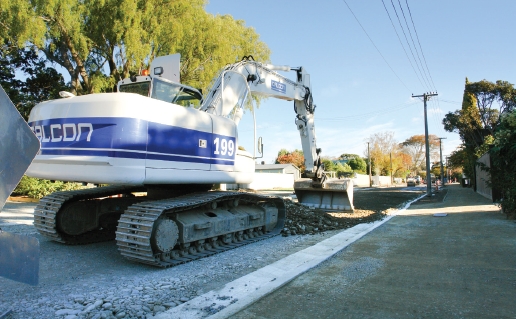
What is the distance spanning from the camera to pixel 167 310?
3488 millimetres

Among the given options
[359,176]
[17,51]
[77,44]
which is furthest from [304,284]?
[359,176]

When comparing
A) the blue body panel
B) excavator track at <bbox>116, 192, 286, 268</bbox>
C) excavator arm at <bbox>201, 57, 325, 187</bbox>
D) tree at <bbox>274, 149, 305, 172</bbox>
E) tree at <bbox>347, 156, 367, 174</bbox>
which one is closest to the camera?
the blue body panel

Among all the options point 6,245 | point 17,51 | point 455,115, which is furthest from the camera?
point 455,115

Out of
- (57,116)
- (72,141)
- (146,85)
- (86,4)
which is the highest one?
(86,4)

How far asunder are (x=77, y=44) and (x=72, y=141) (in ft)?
35.0

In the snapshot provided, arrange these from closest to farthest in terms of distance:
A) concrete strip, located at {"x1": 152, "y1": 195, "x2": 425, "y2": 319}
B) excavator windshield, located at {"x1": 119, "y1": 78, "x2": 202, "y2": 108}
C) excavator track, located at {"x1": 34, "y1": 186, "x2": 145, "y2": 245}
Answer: concrete strip, located at {"x1": 152, "y1": 195, "x2": 425, "y2": 319} → excavator windshield, located at {"x1": 119, "y1": 78, "x2": 202, "y2": 108} → excavator track, located at {"x1": 34, "y1": 186, "x2": 145, "y2": 245}

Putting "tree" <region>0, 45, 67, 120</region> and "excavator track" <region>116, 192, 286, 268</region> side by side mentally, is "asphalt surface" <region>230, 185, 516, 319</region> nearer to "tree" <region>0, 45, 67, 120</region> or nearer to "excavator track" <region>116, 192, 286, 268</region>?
"excavator track" <region>116, 192, 286, 268</region>

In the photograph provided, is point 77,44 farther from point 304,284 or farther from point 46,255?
point 304,284

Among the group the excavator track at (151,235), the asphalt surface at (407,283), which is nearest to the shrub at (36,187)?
the excavator track at (151,235)

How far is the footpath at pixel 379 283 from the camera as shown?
3.46 metres

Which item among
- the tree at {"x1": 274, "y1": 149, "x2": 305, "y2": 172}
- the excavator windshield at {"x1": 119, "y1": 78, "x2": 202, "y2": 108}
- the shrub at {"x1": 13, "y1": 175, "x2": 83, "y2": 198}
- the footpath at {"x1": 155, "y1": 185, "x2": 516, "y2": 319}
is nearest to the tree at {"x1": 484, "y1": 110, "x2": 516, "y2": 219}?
the footpath at {"x1": 155, "y1": 185, "x2": 516, "y2": 319}

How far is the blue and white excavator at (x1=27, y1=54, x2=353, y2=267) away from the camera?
15.6 feet

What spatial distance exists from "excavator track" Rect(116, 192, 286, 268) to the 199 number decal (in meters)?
0.74

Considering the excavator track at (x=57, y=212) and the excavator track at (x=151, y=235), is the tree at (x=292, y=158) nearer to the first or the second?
the excavator track at (x=57, y=212)
